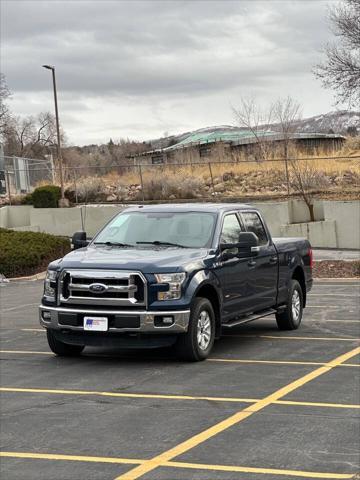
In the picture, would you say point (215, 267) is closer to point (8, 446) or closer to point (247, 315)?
point (247, 315)

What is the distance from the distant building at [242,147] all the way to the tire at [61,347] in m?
30.6

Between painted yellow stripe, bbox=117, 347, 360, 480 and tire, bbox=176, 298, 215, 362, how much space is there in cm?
142

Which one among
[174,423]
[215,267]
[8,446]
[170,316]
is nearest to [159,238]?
[215,267]

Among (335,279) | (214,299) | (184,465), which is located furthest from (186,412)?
(335,279)

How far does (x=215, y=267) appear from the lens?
391 inches

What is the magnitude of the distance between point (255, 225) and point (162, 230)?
1.87m

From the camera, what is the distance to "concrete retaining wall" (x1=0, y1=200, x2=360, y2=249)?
27.7m

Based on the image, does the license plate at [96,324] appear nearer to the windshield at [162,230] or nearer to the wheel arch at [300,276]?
the windshield at [162,230]

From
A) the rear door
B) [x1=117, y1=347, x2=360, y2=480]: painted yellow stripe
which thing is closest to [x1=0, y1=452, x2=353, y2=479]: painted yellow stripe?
[x1=117, y1=347, x2=360, y2=480]: painted yellow stripe

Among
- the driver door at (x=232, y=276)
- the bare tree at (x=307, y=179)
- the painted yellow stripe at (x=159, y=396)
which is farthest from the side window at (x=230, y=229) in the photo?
the bare tree at (x=307, y=179)

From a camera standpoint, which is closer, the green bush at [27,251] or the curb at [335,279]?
the curb at [335,279]

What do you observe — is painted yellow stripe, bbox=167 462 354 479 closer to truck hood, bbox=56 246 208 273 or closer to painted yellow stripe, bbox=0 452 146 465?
painted yellow stripe, bbox=0 452 146 465

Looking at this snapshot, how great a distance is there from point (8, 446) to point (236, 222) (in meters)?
5.82

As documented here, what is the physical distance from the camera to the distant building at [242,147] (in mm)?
42072
